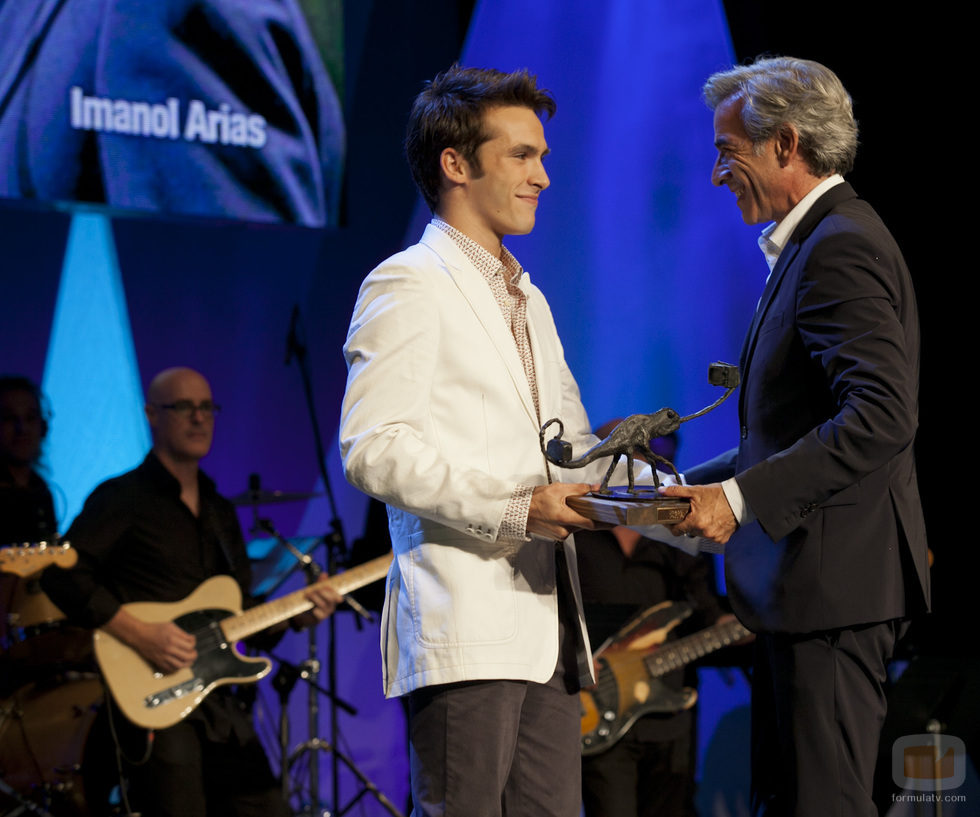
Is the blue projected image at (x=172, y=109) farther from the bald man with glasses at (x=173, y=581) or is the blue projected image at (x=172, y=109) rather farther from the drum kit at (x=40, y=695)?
the drum kit at (x=40, y=695)

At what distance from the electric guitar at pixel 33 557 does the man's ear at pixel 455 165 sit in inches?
101

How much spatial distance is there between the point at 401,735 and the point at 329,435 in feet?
5.28

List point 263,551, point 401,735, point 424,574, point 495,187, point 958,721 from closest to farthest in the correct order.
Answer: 1. point 424,574
2. point 495,187
3. point 958,721
4. point 263,551
5. point 401,735

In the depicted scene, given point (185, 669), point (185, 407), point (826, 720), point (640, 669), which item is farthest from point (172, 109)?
point (826, 720)

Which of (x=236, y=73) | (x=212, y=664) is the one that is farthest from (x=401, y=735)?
(x=236, y=73)

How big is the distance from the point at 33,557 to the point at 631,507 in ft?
9.99

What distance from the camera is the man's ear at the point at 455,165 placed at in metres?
2.33

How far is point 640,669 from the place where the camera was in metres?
4.29

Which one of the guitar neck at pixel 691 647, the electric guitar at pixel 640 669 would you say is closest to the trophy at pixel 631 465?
the electric guitar at pixel 640 669

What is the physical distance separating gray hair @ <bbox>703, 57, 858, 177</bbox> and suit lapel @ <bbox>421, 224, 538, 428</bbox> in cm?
76

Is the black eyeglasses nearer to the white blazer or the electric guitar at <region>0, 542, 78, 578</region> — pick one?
the electric guitar at <region>0, 542, 78, 578</region>

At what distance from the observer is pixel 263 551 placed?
5.05 metres

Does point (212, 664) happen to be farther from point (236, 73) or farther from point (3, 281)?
point (236, 73)

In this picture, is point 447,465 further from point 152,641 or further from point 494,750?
point 152,641
